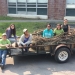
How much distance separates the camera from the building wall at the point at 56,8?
66.2 feet

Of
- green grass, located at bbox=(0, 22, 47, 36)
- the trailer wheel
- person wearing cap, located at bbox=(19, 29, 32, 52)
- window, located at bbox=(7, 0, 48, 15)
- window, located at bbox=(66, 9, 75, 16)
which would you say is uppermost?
window, located at bbox=(7, 0, 48, 15)

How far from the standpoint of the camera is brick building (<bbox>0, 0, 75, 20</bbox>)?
20234 mm

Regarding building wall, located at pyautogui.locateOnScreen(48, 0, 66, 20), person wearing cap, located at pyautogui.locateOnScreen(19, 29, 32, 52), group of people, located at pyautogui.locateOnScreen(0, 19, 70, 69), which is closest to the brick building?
building wall, located at pyautogui.locateOnScreen(48, 0, 66, 20)

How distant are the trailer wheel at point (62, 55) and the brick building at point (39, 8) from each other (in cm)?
1151

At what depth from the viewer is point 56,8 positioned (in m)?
20.3

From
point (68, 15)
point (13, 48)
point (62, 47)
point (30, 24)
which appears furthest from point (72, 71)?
point (68, 15)

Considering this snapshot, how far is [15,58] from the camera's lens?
9719 mm

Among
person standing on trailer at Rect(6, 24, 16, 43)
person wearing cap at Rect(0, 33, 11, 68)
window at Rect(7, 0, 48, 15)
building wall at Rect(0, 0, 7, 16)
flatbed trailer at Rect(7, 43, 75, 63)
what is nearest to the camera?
person wearing cap at Rect(0, 33, 11, 68)

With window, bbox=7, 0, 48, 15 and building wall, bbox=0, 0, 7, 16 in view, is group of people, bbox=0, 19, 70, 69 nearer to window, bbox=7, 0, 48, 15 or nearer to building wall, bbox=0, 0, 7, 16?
window, bbox=7, 0, 48, 15

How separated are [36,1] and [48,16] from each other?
5.61ft

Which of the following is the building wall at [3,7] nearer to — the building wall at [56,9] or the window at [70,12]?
the building wall at [56,9]

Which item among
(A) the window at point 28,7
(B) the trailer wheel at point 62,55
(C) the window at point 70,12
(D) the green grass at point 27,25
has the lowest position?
(B) the trailer wheel at point 62,55

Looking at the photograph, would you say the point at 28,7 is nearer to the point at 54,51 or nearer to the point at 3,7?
the point at 3,7

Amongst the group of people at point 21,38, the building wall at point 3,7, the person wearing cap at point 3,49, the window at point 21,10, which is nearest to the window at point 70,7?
the window at point 21,10
